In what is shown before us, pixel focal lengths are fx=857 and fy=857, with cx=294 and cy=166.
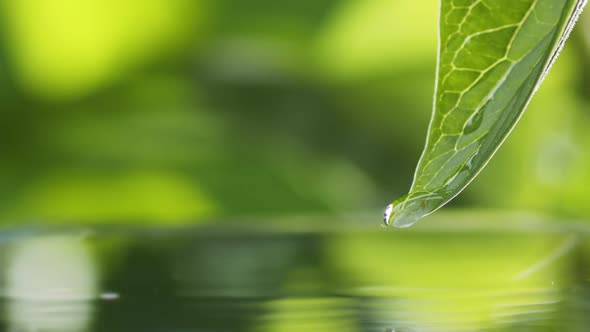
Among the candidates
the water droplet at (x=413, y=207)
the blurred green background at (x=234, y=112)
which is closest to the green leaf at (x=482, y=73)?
the water droplet at (x=413, y=207)

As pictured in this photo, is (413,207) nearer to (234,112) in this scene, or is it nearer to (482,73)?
(482,73)

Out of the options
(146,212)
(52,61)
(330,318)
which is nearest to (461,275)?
(330,318)

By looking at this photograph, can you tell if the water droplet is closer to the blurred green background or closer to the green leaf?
the green leaf

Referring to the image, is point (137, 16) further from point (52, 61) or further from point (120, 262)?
point (120, 262)

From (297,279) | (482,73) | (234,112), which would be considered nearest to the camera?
(482,73)

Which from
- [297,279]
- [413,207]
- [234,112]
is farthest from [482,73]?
[234,112]
